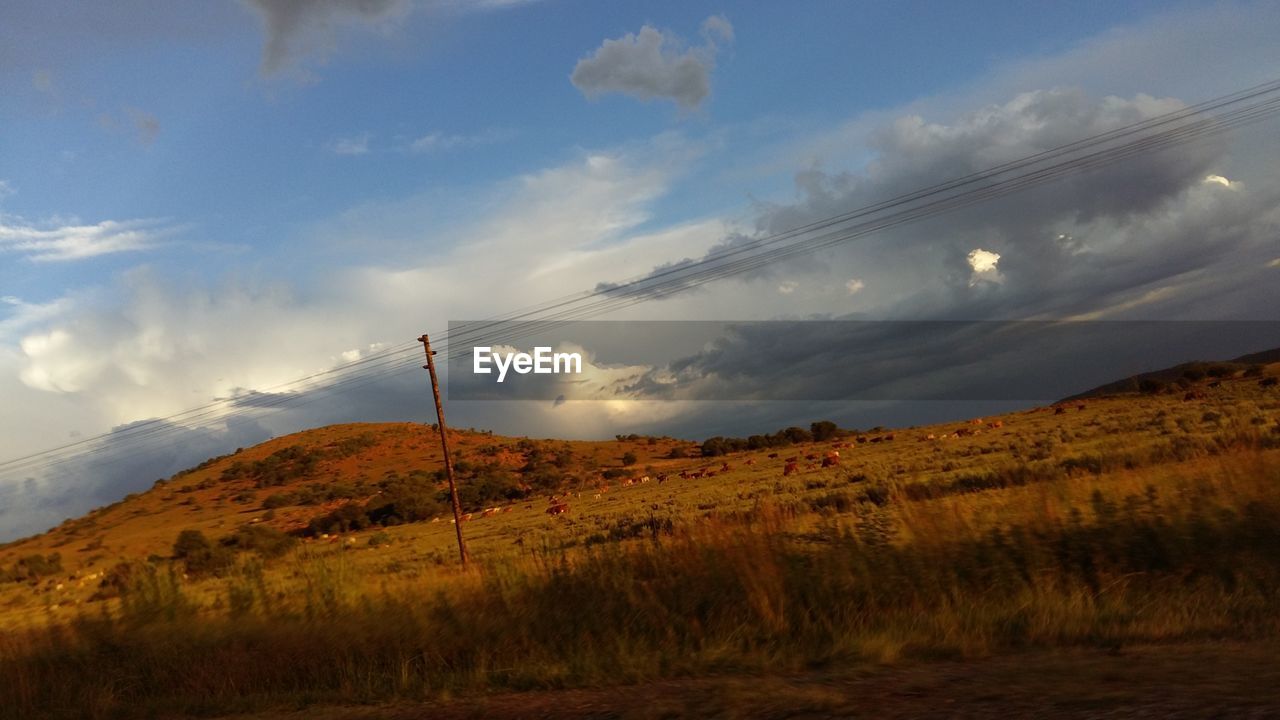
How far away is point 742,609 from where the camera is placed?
28.2 ft

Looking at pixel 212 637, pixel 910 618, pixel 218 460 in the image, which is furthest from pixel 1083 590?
pixel 218 460

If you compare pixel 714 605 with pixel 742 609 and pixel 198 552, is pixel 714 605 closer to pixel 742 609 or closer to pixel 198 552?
pixel 742 609

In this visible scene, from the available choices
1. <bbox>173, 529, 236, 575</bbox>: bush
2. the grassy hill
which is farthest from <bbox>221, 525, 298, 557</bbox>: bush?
the grassy hill

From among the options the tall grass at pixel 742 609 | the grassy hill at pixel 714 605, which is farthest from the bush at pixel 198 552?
the tall grass at pixel 742 609

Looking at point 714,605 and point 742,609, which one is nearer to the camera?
point 742,609

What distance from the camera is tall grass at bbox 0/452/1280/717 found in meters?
7.16

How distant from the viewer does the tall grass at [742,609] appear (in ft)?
23.5

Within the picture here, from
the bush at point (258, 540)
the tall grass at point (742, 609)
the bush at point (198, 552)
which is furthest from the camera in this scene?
the bush at point (258, 540)

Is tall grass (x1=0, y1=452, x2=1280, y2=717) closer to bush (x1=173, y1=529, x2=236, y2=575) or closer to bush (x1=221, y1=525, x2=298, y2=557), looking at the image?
bush (x1=173, y1=529, x2=236, y2=575)

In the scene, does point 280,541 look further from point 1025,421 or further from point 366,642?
point 1025,421

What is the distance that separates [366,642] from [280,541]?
138ft

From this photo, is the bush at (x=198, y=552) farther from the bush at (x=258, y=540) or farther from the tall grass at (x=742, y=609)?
the tall grass at (x=742, y=609)

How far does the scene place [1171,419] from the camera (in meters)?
33.2

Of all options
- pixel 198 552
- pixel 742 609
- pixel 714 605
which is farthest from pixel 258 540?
pixel 742 609
